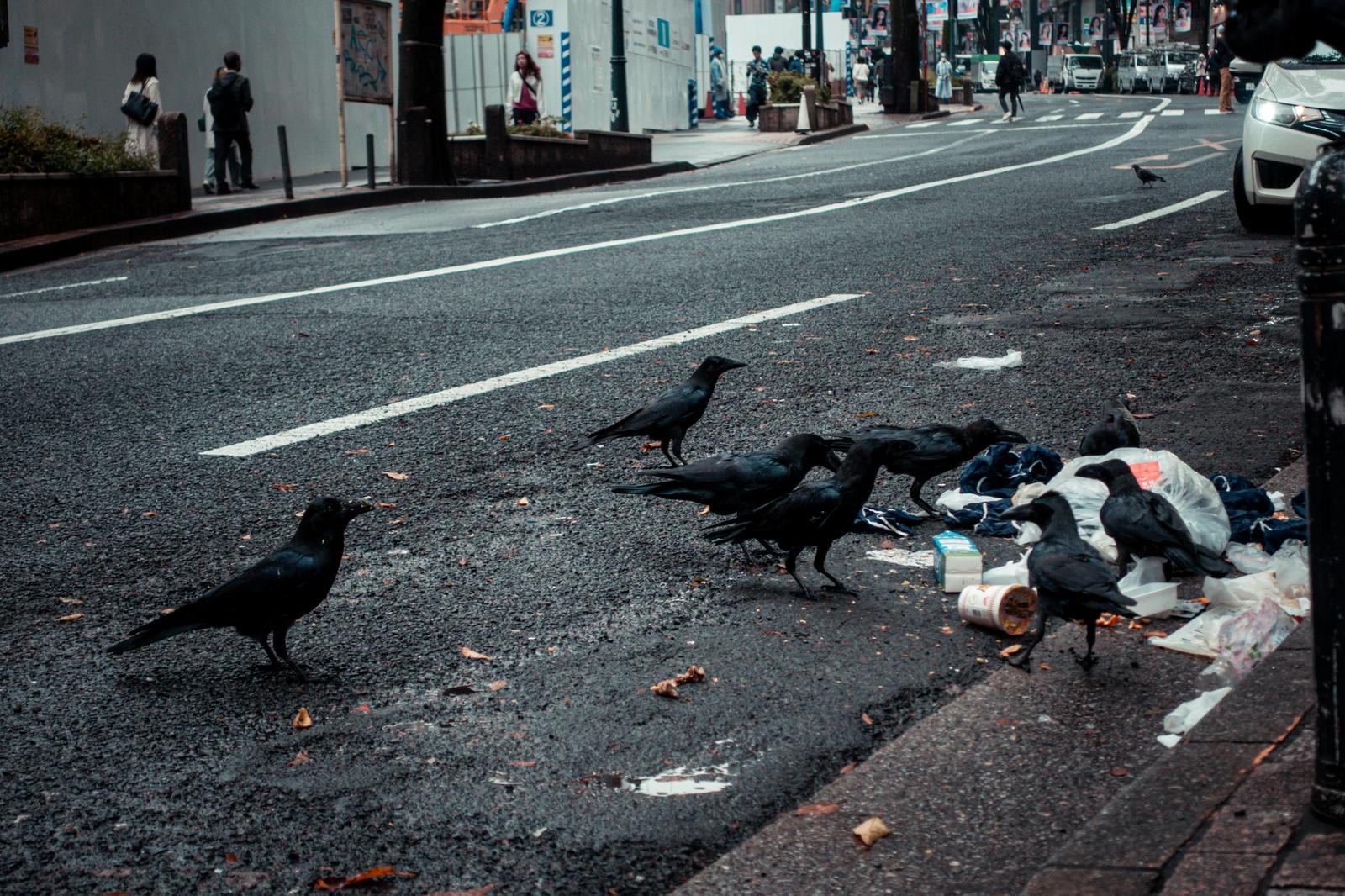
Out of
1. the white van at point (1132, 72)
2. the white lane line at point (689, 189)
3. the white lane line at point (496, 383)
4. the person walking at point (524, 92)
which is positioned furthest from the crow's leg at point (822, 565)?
the white van at point (1132, 72)

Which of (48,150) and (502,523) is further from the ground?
(48,150)

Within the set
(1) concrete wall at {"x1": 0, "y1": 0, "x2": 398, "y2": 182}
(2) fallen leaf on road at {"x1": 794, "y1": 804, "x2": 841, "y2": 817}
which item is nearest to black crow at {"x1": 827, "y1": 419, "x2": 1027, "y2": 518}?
(2) fallen leaf on road at {"x1": 794, "y1": 804, "x2": 841, "y2": 817}

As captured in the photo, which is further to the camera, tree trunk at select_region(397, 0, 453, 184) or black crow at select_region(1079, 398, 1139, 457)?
tree trunk at select_region(397, 0, 453, 184)

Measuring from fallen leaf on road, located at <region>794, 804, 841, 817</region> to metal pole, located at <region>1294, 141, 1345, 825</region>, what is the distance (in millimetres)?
902

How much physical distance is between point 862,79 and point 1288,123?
63760mm

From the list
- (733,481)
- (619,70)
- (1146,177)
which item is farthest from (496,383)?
(619,70)

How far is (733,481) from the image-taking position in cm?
477

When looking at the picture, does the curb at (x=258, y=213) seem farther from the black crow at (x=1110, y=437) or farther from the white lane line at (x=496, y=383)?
the black crow at (x=1110, y=437)

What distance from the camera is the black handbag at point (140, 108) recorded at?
18.7 metres

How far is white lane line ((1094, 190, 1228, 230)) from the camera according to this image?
13.1m

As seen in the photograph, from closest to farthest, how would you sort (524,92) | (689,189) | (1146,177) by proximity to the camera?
(1146,177), (689,189), (524,92)

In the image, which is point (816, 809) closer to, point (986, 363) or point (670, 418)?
point (670, 418)

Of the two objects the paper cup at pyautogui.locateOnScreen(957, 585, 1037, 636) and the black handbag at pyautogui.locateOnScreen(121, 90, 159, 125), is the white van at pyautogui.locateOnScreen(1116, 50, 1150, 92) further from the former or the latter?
the paper cup at pyautogui.locateOnScreen(957, 585, 1037, 636)

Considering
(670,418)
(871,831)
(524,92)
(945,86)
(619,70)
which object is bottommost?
(871,831)
